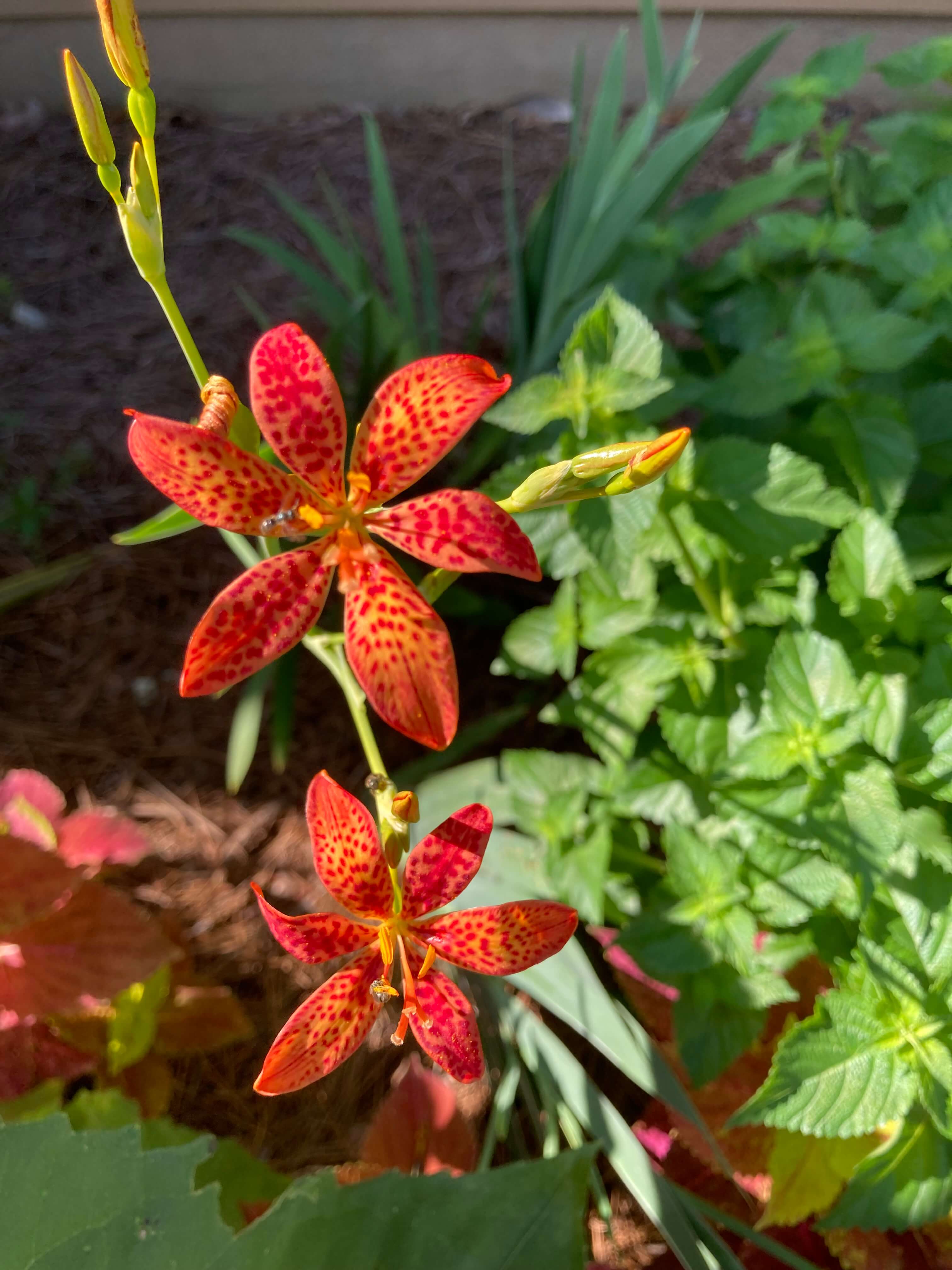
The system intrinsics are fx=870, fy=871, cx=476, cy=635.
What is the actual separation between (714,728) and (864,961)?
28 centimetres

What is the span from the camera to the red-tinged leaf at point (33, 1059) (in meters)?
0.87

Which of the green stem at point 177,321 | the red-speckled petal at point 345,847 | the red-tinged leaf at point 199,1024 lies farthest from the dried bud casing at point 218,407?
the red-tinged leaf at point 199,1024

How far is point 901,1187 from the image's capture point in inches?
31.7

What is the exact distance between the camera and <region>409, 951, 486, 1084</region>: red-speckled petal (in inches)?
25.2

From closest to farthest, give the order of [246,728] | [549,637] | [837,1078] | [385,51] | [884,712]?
[837,1078] < [884,712] < [549,637] < [246,728] < [385,51]

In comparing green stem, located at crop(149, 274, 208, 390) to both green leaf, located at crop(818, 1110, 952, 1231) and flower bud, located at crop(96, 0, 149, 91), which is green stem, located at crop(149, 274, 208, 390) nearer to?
flower bud, located at crop(96, 0, 149, 91)

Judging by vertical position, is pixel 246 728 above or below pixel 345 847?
below

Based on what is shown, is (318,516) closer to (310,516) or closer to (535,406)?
(310,516)

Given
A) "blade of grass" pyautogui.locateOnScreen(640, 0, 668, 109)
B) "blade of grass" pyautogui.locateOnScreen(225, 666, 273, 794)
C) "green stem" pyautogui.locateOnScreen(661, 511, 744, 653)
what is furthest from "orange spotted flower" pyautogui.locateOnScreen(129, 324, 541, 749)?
"blade of grass" pyautogui.locateOnScreen(640, 0, 668, 109)

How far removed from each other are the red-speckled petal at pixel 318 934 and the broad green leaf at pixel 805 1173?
0.53 m

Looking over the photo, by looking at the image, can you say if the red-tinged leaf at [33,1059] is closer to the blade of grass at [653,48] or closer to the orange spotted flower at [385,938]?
the orange spotted flower at [385,938]

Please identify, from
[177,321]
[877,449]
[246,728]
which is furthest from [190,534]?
[877,449]

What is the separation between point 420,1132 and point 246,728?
1.82 ft

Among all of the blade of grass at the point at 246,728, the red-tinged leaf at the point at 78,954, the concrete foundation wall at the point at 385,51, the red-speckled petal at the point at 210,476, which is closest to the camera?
the red-speckled petal at the point at 210,476
